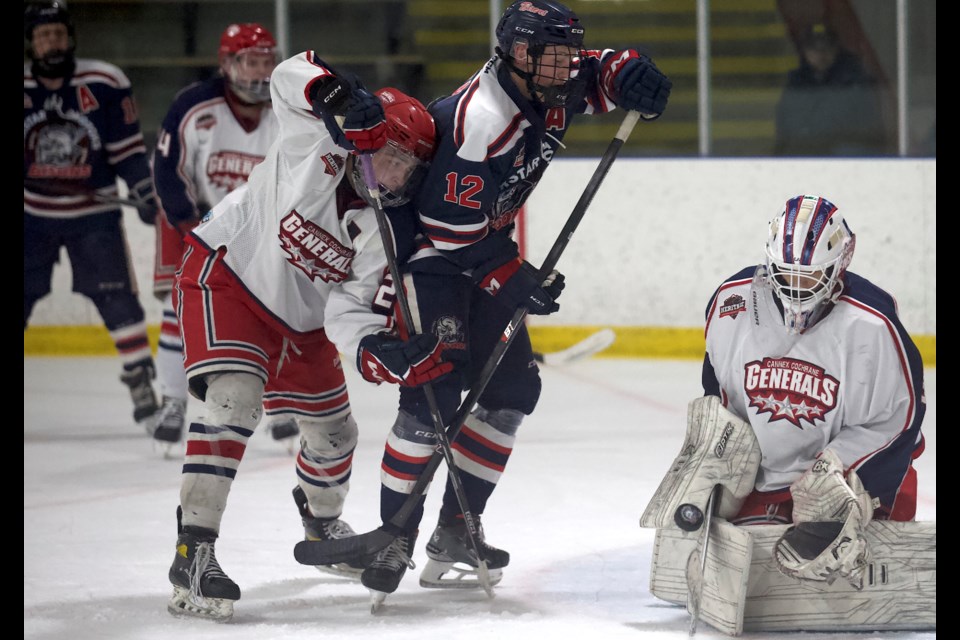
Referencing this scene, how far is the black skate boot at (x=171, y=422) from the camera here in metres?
4.38

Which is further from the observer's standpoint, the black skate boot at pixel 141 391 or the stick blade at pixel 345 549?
the black skate boot at pixel 141 391

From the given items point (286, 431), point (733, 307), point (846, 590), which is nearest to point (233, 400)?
point (733, 307)

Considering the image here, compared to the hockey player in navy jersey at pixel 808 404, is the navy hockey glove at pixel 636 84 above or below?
above

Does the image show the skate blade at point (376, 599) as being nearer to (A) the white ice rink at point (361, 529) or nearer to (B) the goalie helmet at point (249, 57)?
(A) the white ice rink at point (361, 529)

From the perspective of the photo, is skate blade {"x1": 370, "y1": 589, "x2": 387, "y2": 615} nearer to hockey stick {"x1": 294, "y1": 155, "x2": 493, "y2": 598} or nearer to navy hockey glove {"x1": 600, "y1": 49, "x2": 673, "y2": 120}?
hockey stick {"x1": 294, "y1": 155, "x2": 493, "y2": 598}

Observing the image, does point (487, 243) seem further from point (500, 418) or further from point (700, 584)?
point (700, 584)

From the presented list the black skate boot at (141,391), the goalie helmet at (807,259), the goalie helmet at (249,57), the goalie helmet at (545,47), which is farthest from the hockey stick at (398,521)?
the black skate boot at (141,391)

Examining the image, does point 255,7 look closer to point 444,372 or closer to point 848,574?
point 444,372

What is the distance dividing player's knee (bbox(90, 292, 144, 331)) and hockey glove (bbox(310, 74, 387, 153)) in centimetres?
220

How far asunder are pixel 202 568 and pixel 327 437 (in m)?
0.41

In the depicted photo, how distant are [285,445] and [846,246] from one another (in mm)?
2374

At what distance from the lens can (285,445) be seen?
4523 mm

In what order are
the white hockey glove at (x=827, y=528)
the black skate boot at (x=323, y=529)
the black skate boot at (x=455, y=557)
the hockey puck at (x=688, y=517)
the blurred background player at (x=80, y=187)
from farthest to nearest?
the blurred background player at (x=80, y=187), the black skate boot at (x=323, y=529), the black skate boot at (x=455, y=557), the hockey puck at (x=688, y=517), the white hockey glove at (x=827, y=528)
